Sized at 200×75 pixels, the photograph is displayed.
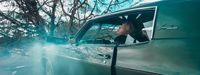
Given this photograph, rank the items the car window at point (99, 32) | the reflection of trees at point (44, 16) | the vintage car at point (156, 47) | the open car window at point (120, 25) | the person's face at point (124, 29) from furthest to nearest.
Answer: the reflection of trees at point (44, 16)
the car window at point (99, 32)
the person's face at point (124, 29)
the open car window at point (120, 25)
the vintage car at point (156, 47)

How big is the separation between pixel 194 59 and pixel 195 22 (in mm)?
331

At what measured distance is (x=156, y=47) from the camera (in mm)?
2750

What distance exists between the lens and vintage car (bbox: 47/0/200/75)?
2516 mm

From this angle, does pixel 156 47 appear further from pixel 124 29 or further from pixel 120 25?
pixel 120 25

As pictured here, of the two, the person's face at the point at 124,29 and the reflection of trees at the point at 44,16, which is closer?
the person's face at the point at 124,29

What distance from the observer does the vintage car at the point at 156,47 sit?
2516mm

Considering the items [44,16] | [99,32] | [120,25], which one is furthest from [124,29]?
[44,16]

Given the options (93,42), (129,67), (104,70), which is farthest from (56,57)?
(129,67)

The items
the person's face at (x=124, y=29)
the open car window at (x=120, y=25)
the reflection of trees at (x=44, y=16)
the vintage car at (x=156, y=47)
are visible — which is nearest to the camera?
the vintage car at (x=156, y=47)

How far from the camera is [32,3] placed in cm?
1058

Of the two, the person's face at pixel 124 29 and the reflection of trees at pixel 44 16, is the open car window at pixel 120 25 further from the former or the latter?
the reflection of trees at pixel 44 16

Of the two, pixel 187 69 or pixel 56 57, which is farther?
pixel 56 57

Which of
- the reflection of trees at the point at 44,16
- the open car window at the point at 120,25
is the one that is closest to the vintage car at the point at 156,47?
the open car window at the point at 120,25

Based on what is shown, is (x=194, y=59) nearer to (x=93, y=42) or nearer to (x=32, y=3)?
(x=93, y=42)
